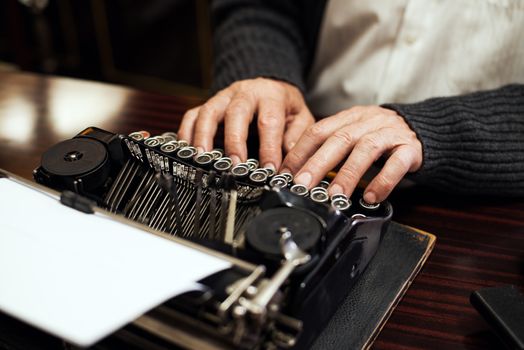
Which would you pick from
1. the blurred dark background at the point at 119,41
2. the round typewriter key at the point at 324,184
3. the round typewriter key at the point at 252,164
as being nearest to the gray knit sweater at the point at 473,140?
the round typewriter key at the point at 324,184

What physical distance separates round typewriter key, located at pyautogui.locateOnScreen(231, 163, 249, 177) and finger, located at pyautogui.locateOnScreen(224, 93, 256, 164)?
56 millimetres

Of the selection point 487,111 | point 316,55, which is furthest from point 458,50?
point 316,55

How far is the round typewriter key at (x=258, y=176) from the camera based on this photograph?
91cm

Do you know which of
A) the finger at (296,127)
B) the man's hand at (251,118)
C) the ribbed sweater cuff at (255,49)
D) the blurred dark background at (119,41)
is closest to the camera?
the man's hand at (251,118)

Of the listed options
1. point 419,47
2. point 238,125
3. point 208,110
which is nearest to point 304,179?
point 238,125

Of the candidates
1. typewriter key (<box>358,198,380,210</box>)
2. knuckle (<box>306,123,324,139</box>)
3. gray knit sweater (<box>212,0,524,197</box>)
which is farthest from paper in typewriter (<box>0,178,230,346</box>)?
gray knit sweater (<box>212,0,524,197</box>)

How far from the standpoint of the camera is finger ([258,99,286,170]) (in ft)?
3.48

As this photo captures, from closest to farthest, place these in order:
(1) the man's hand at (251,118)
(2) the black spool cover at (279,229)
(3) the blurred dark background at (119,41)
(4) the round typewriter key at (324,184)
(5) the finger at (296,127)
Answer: (2) the black spool cover at (279,229)
(4) the round typewriter key at (324,184)
(1) the man's hand at (251,118)
(5) the finger at (296,127)
(3) the blurred dark background at (119,41)

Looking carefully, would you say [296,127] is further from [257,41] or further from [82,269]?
[82,269]

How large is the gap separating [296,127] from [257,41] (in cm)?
44

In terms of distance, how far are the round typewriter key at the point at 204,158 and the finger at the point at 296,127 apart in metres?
0.25

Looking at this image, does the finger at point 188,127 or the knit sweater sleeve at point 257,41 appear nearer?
the finger at point 188,127

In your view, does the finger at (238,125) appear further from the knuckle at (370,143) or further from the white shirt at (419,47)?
the white shirt at (419,47)

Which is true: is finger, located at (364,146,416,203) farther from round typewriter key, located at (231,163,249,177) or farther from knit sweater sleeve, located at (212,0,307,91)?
knit sweater sleeve, located at (212,0,307,91)
